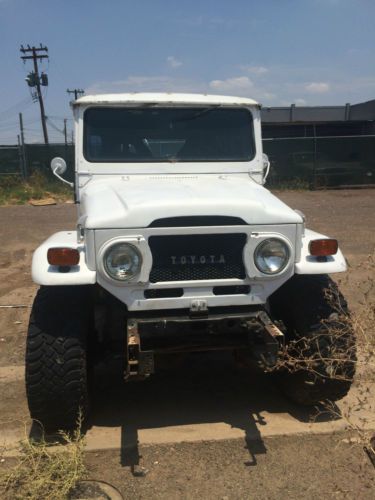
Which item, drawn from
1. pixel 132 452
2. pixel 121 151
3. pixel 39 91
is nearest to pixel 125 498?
pixel 132 452

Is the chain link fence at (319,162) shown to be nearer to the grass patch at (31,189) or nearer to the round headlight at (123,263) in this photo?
the grass patch at (31,189)

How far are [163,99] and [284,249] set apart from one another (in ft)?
6.43

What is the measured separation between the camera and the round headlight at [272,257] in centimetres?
334

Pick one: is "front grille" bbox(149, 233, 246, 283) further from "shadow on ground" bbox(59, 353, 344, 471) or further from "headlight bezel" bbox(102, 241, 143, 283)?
"shadow on ground" bbox(59, 353, 344, 471)

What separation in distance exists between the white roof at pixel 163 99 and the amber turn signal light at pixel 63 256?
173cm

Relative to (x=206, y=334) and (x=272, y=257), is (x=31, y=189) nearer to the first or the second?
(x=206, y=334)

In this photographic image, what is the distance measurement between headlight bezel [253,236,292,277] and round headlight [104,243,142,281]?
0.74 metres

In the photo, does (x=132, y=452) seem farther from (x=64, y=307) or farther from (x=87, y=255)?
(x=87, y=255)

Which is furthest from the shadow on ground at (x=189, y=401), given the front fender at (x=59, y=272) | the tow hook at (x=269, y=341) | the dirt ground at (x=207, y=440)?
the front fender at (x=59, y=272)

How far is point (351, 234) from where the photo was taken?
10375mm

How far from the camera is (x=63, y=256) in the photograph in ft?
10.8

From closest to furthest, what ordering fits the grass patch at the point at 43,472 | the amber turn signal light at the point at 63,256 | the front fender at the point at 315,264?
the grass patch at the point at 43,472 < the amber turn signal light at the point at 63,256 < the front fender at the point at 315,264

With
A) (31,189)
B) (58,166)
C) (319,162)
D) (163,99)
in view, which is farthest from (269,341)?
(31,189)

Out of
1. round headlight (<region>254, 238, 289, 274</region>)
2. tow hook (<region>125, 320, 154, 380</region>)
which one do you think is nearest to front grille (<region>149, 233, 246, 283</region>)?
round headlight (<region>254, 238, 289, 274</region>)
